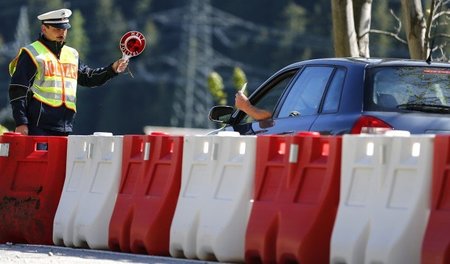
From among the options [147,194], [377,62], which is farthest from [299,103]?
[147,194]

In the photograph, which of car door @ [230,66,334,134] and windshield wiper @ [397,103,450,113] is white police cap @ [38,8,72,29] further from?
windshield wiper @ [397,103,450,113]

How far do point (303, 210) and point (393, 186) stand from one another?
2.99ft

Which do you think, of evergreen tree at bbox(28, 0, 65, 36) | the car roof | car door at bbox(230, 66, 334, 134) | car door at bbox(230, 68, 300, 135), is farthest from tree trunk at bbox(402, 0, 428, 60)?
evergreen tree at bbox(28, 0, 65, 36)

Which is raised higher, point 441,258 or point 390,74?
point 390,74

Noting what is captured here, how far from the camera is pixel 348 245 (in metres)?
9.62

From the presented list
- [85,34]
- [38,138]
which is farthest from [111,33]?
[38,138]

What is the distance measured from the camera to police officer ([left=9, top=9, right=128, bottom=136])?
1437 cm

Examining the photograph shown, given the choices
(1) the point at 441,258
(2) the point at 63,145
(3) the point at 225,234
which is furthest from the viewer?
(2) the point at 63,145

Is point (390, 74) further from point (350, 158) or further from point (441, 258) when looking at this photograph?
point (441, 258)

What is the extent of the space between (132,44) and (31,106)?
1.42 meters

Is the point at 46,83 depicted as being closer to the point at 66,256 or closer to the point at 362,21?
the point at 66,256

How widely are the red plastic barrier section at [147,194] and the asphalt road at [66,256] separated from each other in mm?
136

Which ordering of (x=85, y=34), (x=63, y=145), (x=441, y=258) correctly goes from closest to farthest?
(x=441, y=258) → (x=63, y=145) → (x=85, y=34)

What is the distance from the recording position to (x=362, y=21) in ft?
66.0
